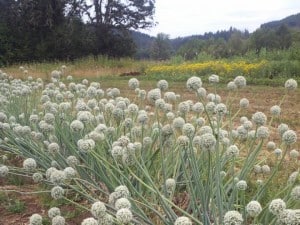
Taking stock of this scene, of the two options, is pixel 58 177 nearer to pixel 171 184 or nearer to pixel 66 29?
pixel 171 184

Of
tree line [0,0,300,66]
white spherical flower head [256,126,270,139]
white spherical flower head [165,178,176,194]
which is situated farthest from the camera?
tree line [0,0,300,66]

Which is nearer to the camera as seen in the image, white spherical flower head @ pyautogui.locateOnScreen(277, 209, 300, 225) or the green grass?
white spherical flower head @ pyautogui.locateOnScreen(277, 209, 300, 225)

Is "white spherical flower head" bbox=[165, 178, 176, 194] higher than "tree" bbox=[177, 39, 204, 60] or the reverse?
higher

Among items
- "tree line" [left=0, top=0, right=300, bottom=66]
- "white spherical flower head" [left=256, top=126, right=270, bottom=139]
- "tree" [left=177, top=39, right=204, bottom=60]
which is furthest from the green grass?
"tree line" [left=0, top=0, right=300, bottom=66]

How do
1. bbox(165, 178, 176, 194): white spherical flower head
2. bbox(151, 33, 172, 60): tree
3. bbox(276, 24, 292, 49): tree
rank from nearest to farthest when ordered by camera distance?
bbox(165, 178, 176, 194): white spherical flower head → bbox(276, 24, 292, 49): tree → bbox(151, 33, 172, 60): tree

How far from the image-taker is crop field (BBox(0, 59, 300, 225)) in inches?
69.3

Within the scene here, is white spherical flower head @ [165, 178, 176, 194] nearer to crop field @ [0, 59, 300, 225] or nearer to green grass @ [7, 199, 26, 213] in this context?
crop field @ [0, 59, 300, 225]

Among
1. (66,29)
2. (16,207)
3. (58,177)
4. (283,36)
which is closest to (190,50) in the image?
(283,36)

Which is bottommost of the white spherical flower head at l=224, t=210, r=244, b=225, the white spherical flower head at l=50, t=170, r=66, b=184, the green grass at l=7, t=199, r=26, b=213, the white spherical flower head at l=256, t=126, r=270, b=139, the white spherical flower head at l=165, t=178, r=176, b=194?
the green grass at l=7, t=199, r=26, b=213

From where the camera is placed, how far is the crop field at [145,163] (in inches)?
69.3

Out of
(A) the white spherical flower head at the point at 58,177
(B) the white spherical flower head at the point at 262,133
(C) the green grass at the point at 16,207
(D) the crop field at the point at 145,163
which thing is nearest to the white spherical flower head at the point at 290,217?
(D) the crop field at the point at 145,163

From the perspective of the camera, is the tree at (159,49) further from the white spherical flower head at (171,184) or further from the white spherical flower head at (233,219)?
the white spherical flower head at (233,219)

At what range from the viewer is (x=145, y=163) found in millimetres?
2586

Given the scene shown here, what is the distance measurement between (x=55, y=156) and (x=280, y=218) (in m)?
1.67
